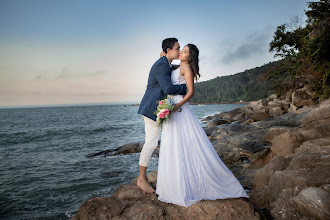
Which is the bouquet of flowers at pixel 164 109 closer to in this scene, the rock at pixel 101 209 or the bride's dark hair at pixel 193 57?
the bride's dark hair at pixel 193 57

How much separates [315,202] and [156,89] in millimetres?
2701

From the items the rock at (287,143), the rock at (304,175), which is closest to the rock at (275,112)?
the rock at (287,143)

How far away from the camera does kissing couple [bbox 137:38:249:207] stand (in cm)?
334

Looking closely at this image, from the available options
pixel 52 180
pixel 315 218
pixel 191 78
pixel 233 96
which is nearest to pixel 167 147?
pixel 191 78

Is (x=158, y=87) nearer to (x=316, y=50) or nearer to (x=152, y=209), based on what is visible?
(x=152, y=209)

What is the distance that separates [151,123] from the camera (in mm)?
3832

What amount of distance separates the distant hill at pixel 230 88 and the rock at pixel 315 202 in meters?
98.3

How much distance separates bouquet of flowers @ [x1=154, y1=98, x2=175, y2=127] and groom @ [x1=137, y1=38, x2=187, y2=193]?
15cm

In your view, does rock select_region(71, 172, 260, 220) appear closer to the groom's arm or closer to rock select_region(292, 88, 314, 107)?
the groom's arm

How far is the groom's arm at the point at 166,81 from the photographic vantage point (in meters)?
3.49

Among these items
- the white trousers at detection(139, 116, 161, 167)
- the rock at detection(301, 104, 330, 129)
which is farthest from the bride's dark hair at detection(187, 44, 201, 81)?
the rock at detection(301, 104, 330, 129)

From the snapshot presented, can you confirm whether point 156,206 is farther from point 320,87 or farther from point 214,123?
point 214,123

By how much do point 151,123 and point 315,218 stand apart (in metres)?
2.60

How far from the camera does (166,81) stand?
11.5 feet
